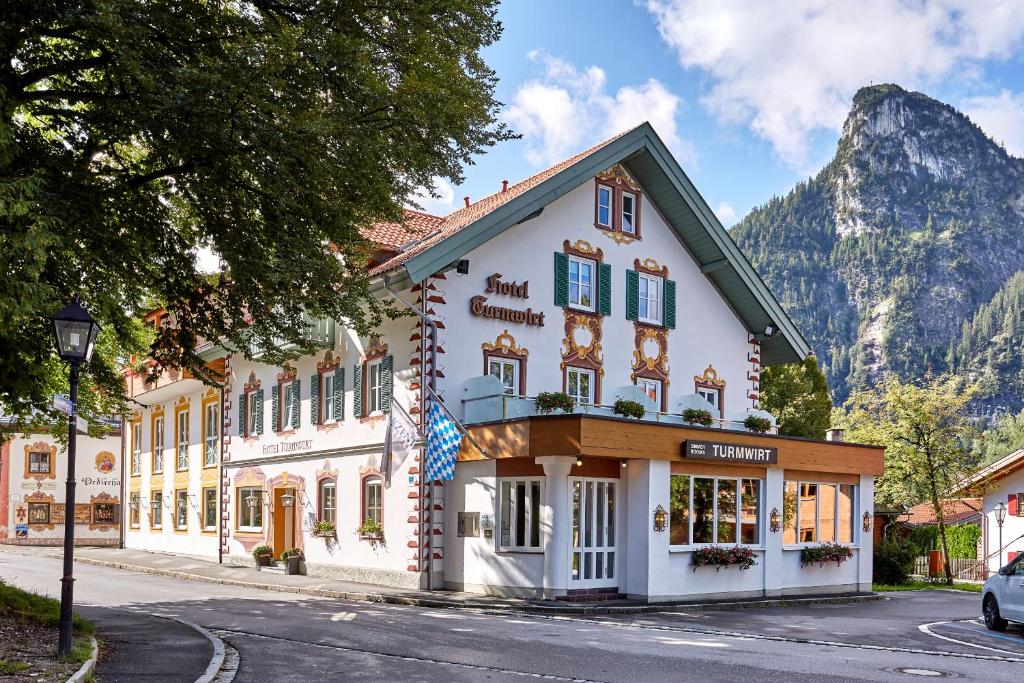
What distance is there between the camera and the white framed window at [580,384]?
27747 millimetres

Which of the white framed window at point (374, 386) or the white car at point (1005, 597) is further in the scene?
the white framed window at point (374, 386)

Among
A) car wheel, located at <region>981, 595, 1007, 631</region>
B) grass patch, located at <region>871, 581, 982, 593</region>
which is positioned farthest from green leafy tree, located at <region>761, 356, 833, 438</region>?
car wheel, located at <region>981, 595, 1007, 631</region>

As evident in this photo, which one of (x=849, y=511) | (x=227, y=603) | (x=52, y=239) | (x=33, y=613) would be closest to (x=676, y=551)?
(x=849, y=511)

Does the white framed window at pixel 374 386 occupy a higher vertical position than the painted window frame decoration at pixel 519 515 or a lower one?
higher

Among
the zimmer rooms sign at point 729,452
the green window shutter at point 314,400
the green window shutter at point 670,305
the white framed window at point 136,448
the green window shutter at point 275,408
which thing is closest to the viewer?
the zimmer rooms sign at point 729,452

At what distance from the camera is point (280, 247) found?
52.7 ft

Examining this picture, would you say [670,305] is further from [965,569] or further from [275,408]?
[965,569]

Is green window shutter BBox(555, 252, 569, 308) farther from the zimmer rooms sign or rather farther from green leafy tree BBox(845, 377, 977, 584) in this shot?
green leafy tree BBox(845, 377, 977, 584)

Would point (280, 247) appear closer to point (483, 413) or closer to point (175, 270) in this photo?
point (175, 270)

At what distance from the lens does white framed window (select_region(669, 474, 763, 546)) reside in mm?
23906

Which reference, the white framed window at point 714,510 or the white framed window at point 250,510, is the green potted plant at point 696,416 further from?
the white framed window at point 250,510

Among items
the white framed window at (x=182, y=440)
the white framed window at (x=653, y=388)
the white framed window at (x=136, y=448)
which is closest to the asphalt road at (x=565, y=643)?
the white framed window at (x=653, y=388)

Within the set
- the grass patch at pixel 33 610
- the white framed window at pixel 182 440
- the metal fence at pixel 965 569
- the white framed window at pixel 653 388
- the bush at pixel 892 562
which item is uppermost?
the white framed window at pixel 653 388

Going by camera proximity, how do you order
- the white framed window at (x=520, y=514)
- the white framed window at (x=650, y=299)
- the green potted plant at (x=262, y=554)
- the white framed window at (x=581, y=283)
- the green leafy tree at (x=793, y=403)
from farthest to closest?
the green leafy tree at (x=793, y=403) < the green potted plant at (x=262, y=554) < the white framed window at (x=650, y=299) < the white framed window at (x=581, y=283) < the white framed window at (x=520, y=514)
